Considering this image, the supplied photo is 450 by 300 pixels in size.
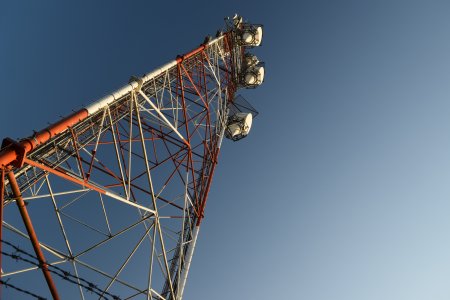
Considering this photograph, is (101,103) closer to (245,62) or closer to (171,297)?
(171,297)

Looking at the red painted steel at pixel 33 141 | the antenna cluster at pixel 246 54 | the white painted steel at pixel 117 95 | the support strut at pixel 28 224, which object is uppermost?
the antenna cluster at pixel 246 54

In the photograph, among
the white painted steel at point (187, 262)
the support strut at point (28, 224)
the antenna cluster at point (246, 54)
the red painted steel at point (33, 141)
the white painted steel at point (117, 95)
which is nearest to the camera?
the red painted steel at point (33, 141)

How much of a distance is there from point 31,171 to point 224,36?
13126mm

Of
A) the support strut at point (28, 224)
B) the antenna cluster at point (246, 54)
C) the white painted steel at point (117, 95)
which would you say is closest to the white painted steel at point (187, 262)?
the support strut at point (28, 224)

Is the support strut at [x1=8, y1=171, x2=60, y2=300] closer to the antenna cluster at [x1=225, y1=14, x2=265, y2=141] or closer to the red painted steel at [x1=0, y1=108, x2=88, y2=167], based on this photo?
the red painted steel at [x1=0, y1=108, x2=88, y2=167]

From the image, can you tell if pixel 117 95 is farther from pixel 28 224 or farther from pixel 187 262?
pixel 187 262

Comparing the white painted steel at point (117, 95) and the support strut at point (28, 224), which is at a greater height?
the white painted steel at point (117, 95)

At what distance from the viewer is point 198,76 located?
17125 millimetres

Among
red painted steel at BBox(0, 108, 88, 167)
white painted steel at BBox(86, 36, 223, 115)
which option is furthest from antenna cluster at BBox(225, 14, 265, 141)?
red painted steel at BBox(0, 108, 88, 167)

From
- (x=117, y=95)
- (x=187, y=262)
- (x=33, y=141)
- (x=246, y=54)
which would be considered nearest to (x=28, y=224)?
(x=33, y=141)

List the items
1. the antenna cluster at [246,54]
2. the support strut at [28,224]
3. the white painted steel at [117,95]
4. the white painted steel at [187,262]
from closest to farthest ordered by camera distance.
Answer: the support strut at [28,224]
the white painted steel at [117,95]
the white painted steel at [187,262]
the antenna cluster at [246,54]

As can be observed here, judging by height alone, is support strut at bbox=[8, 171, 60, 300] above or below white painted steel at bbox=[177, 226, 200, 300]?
below

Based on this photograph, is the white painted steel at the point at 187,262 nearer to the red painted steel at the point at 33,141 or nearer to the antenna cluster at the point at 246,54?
the red painted steel at the point at 33,141

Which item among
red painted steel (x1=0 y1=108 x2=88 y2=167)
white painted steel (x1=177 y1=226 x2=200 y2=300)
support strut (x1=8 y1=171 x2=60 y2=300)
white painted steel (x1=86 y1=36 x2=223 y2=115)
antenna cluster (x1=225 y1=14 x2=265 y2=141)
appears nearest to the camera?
red painted steel (x1=0 y1=108 x2=88 y2=167)
